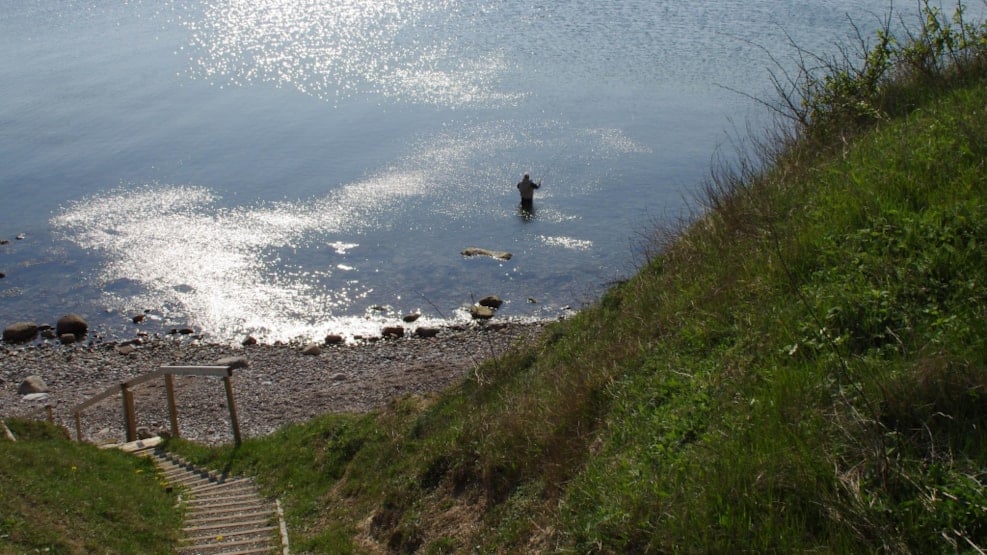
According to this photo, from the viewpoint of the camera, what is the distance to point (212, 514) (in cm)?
1155

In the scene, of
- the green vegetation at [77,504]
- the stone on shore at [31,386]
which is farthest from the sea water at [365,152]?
the green vegetation at [77,504]

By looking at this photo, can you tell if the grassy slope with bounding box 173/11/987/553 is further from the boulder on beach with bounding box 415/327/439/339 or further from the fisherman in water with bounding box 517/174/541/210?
the fisherman in water with bounding box 517/174/541/210

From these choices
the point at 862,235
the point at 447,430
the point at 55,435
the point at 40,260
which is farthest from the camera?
the point at 40,260

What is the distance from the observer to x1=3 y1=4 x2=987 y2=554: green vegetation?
492 centimetres

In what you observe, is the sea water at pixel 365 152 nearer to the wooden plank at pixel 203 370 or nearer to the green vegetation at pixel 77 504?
the wooden plank at pixel 203 370

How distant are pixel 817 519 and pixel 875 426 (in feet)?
2.16

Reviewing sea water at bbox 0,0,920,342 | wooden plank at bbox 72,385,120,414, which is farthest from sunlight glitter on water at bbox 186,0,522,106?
wooden plank at bbox 72,385,120,414

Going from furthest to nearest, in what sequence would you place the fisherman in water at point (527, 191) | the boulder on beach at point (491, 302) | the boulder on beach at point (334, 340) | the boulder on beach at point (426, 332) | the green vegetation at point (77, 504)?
the fisherman in water at point (527, 191) → the boulder on beach at point (491, 302) → the boulder on beach at point (334, 340) → the boulder on beach at point (426, 332) → the green vegetation at point (77, 504)

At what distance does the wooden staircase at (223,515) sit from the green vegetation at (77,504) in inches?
11.0

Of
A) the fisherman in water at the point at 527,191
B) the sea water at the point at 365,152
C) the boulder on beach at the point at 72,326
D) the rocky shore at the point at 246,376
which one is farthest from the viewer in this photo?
the fisherman in water at the point at 527,191

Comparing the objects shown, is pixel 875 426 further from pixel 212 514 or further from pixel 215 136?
pixel 215 136

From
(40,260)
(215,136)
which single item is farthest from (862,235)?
(215,136)

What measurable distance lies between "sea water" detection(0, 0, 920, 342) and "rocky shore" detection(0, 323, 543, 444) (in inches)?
59.1

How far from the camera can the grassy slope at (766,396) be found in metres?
4.90
